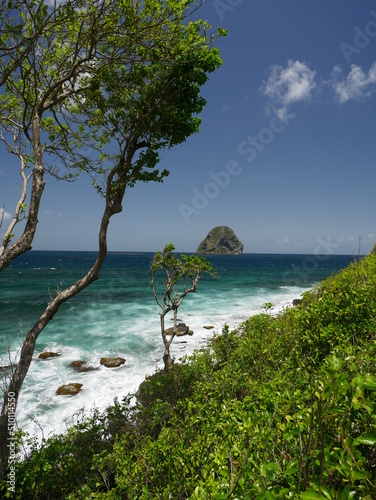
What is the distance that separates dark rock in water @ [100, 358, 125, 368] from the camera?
18.1 m

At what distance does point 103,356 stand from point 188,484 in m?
18.1

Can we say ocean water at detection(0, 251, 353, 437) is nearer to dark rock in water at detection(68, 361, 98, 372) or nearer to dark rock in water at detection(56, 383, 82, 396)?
dark rock in water at detection(56, 383, 82, 396)

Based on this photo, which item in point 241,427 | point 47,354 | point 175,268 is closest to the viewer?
point 241,427

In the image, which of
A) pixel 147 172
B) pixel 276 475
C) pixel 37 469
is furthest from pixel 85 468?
pixel 147 172

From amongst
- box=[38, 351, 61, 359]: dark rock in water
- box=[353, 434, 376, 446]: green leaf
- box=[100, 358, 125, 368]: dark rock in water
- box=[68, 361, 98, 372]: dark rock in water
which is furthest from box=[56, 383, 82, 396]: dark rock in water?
box=[353, 434, 376, 446]: green leaf

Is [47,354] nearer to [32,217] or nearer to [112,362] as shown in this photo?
[112,362]

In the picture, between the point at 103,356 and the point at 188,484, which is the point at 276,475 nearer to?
the point at 188,484

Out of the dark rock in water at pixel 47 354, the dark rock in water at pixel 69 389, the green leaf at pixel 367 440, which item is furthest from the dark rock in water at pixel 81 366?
the green leaf at pixel 367 440

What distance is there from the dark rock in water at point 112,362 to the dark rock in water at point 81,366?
2.53 ft

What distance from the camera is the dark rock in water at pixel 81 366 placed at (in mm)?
17656

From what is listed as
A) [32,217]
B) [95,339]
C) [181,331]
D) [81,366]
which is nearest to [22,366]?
[32,217]

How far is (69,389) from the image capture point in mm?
14766

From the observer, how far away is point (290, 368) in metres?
5.61

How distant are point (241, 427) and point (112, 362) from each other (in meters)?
17.3
